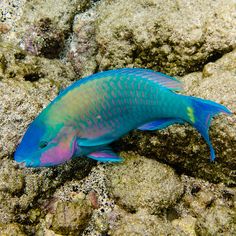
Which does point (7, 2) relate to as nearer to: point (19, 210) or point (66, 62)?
point (66, 62)

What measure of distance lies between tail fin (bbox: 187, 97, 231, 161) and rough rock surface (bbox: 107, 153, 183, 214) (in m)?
0.93

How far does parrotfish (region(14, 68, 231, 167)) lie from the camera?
2.54 metres

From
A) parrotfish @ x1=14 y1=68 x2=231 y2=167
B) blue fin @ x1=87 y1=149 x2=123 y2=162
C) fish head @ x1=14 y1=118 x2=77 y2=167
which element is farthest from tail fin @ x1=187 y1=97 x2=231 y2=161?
fish head @ x1=14 y1=118 x2=77 y2=167

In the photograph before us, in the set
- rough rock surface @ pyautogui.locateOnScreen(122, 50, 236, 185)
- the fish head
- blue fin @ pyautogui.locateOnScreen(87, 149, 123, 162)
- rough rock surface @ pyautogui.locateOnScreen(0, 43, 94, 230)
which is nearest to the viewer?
the fish head

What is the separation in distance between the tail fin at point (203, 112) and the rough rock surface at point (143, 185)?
93 centimetres

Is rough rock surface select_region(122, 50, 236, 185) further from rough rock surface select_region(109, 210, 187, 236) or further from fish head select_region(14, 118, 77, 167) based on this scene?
fish head select_region(14, 118, 77, 167)

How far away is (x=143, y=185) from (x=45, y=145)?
40.1 inches

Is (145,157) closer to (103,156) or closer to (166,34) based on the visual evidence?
(103,156)

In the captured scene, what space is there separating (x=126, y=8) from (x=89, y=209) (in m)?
2.02

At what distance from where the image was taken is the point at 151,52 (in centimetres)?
342

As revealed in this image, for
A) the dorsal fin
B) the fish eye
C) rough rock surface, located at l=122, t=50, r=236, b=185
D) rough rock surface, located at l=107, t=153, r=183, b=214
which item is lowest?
rough rock surface, located at l=107, t=153, r=183, b=214

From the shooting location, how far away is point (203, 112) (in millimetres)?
2328

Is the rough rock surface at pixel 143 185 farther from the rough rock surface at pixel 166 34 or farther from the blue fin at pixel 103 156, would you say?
the rough rock surface at pixel 166 34

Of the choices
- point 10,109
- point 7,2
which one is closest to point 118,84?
point 10,109
